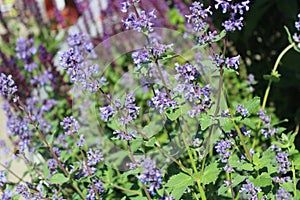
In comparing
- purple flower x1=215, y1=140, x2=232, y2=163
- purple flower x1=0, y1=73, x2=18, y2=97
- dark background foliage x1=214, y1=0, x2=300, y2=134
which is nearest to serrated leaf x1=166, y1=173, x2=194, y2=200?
purple flower x1=215, y1=140, x2=232, y2=163

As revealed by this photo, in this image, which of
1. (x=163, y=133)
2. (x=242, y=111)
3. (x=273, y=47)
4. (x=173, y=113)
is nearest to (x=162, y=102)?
(x=173, y=113)

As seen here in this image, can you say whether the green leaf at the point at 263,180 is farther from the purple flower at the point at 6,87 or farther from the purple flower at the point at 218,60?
the purple flower at the point at 6,87

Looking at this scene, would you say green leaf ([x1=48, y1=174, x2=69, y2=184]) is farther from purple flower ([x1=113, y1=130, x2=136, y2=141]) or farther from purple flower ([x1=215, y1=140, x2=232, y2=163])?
purple flower ([x1=215, y1=140, x2=232, y2=163])

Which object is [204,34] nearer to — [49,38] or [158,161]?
[158,161]

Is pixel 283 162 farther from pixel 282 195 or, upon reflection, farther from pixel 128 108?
pixel 128 108

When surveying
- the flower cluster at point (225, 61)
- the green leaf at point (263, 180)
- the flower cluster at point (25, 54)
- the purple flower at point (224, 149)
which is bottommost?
the green leaf at point (263, 180)

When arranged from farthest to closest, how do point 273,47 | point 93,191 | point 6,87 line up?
point 273,47, point 93,191, point 6,87

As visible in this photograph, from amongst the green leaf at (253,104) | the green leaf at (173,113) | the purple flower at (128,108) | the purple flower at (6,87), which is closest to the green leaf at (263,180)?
the green leaf at (253,104)
